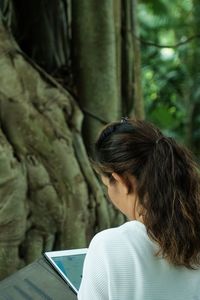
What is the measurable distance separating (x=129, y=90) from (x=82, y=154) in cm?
65

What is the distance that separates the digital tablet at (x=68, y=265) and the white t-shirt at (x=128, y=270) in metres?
0.42

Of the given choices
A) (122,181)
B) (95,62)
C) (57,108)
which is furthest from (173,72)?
(122,181)

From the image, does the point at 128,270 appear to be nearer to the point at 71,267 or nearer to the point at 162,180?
the point at 162,180

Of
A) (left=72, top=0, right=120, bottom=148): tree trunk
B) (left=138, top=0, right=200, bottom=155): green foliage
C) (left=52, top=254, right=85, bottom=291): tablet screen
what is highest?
(left=72, top=0, right=120, bottom=148): tree trunk

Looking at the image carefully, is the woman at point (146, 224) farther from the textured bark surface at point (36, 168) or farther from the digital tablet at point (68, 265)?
the textured bark surface at point (36, 168)

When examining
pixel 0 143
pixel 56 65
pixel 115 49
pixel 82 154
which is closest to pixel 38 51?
pixel 56 65

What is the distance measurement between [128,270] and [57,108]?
1.64m

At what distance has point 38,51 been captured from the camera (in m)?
2.99

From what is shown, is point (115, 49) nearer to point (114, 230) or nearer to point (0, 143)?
point (0, 143)

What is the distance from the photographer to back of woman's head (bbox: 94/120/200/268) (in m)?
1.09

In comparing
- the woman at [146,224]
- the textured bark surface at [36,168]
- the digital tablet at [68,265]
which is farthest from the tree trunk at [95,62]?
the woman at [146,224]

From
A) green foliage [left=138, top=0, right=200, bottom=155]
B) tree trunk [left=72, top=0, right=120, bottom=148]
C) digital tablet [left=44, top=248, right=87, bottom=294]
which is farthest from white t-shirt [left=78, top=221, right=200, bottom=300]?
green foliage [left=138, top=0, right=200, bottom=155]

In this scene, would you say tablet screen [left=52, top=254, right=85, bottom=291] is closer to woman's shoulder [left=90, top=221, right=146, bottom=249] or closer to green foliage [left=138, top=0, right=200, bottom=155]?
woman's shoulder [left=90, top=221, right=146, bottom=249]

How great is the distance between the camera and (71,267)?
155cm
